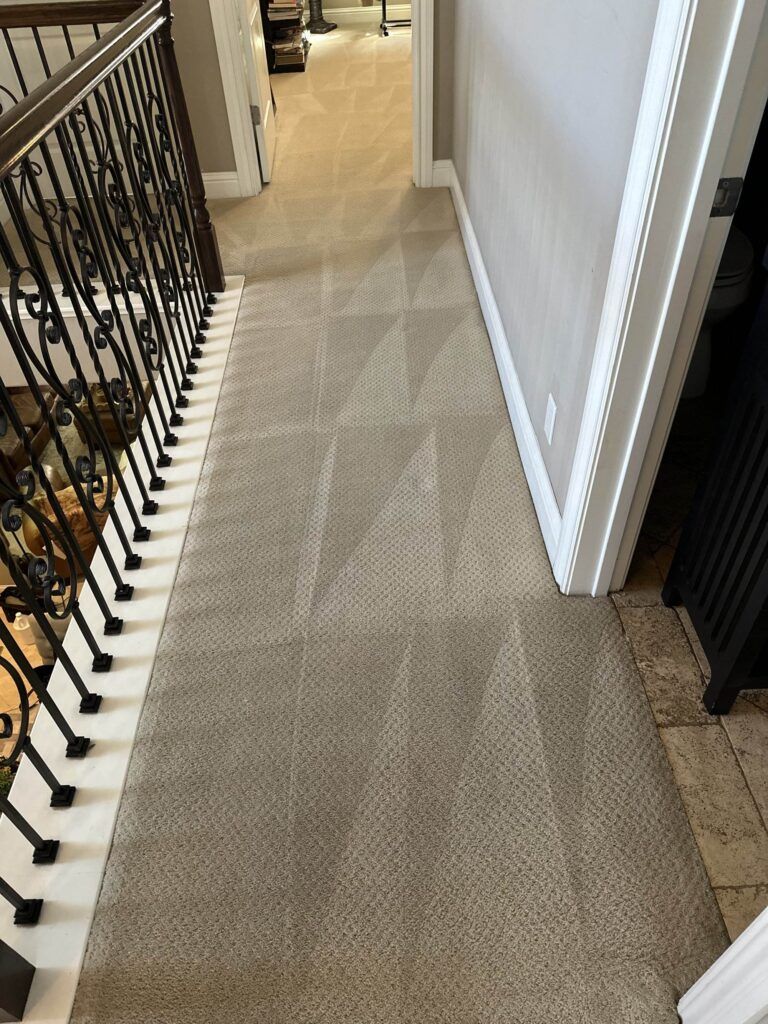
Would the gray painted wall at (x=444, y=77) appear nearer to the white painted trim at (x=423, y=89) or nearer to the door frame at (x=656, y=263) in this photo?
the white painted trim at (x=423, y=89)

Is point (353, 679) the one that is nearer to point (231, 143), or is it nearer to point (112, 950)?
point (112, 950)

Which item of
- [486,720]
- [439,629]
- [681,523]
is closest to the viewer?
[486,720]

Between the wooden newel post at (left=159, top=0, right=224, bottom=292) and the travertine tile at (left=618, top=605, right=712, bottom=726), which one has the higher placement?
the wooden newel post at (left=159, top=0, right=224, bottom=292)

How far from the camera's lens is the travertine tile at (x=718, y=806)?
1314 millimetres

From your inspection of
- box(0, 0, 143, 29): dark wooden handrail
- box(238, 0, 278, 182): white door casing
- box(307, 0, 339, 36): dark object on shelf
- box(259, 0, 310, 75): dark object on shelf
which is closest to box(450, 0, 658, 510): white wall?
box(0, 0, 143, 29): dark wooden handrail

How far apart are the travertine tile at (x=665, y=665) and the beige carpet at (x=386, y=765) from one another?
0.15 feet

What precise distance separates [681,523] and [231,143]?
9.76ft

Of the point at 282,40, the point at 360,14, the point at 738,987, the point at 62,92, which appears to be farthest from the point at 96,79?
the point at 360,14

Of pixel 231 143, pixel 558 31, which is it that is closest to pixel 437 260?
pixel 231 143

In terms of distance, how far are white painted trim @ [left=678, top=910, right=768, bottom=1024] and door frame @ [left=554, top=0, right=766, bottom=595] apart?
0.86 meters

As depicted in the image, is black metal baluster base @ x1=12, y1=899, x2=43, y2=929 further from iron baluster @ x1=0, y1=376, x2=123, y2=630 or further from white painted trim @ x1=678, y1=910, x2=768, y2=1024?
white painted trim @ x1=678, y1=910, x2=768, y2=1024

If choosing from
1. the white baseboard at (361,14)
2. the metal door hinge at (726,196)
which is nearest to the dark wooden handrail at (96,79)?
the metal door hinge at (726,196)

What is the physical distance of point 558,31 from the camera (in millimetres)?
1626

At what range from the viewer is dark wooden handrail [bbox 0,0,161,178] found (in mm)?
1276
